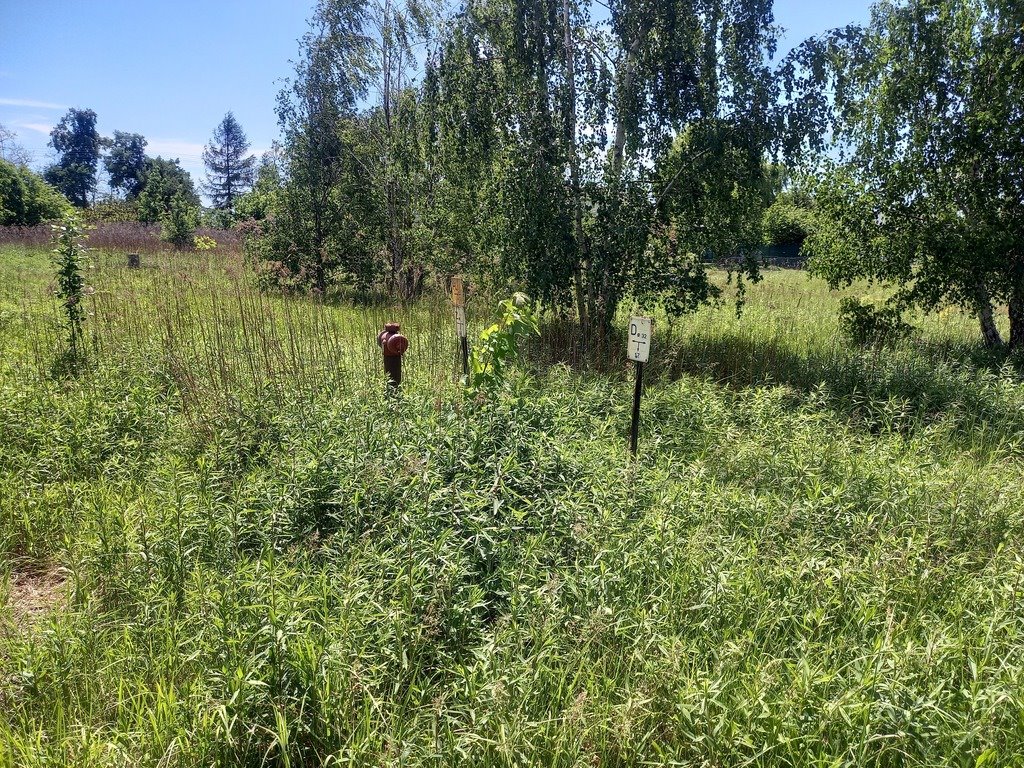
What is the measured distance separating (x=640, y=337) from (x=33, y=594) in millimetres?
3849

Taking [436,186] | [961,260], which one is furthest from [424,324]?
[961,260]

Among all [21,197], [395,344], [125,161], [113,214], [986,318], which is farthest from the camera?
[125,161]

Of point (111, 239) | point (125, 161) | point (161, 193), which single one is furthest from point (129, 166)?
point (111, 239)

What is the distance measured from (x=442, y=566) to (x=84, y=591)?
1.81 metres

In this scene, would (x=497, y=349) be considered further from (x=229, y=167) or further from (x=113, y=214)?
(x=229, y=167)

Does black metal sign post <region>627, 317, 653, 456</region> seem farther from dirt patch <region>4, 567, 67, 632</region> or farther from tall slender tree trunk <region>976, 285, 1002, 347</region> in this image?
tall slender tree trunk <region>976, 285, 1002, 347</region>

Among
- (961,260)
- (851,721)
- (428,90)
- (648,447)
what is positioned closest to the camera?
(851,721)

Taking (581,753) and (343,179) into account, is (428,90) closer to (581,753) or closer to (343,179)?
(343,179)

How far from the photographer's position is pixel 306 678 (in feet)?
6.97

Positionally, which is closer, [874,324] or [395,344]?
[395,344]

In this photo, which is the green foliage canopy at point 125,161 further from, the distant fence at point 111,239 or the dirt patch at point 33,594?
the dirt patch at point 33,594

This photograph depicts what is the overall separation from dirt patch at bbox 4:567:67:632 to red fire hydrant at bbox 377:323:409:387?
2.41 meters

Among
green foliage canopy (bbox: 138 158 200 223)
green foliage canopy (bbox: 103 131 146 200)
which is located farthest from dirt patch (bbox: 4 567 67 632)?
green foliage canopy (bbox: 103 131 146 200)

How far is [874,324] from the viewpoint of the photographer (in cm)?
817
